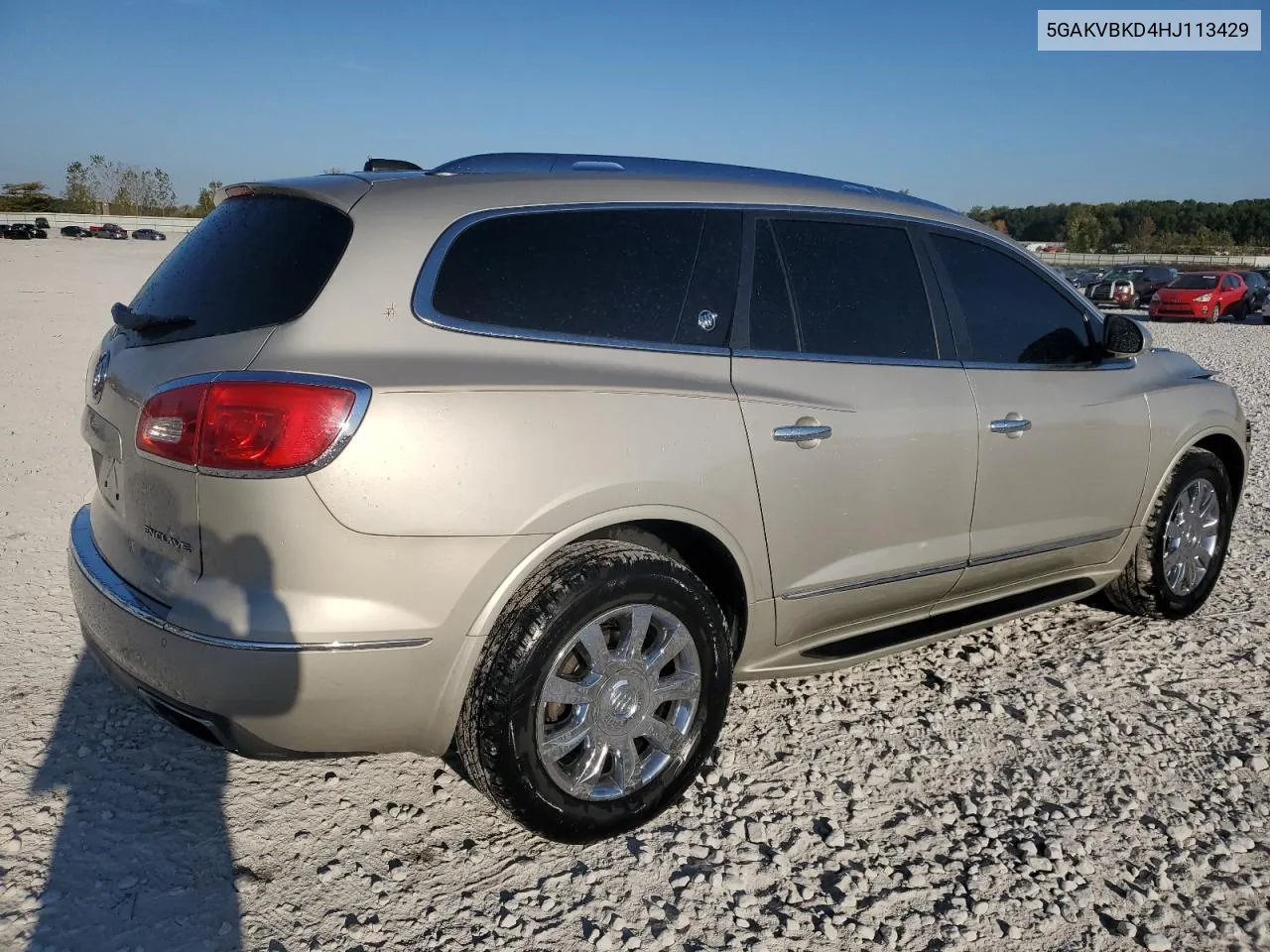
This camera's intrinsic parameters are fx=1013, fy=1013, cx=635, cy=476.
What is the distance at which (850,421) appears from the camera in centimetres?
316

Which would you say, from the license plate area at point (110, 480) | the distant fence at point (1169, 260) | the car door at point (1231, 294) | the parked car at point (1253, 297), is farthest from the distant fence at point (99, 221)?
the license plate area at point (110, 480)

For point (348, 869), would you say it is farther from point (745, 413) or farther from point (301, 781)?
point (745, 413)

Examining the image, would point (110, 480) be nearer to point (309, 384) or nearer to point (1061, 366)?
point (309, 384)

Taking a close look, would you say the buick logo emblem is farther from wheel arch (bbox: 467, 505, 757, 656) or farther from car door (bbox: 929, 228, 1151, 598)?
car door (bbox: 929, 228, 1151, 598)

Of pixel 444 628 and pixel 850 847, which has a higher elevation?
pixel 444 628

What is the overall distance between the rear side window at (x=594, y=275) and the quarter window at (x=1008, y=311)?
1.09 meters

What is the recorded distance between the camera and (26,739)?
10.7ft

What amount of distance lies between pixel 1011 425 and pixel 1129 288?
106ft

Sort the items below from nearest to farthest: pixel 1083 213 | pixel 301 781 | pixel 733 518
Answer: pixel 733 518, pixel 301 781, pixel 1083 213

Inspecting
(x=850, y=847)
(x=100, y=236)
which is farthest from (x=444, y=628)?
(x=100, y=236)

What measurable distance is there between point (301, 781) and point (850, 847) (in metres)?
1.67

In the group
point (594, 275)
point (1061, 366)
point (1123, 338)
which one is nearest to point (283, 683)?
point (594, 275)

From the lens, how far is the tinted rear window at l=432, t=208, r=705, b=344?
262 centimetres

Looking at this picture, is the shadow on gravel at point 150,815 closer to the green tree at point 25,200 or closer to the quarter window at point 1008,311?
the quarter window at point 1008,311
